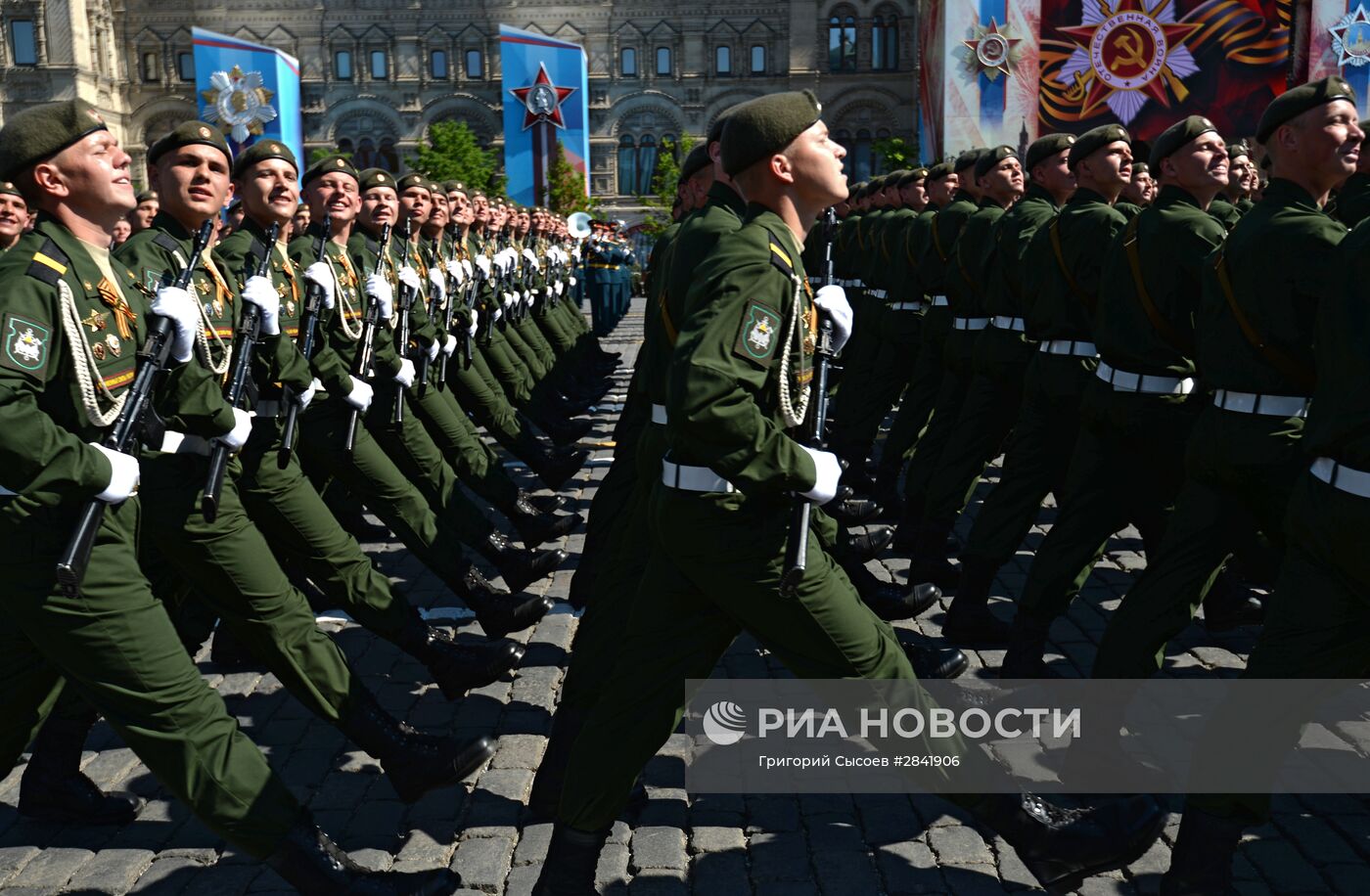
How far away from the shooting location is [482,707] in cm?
480

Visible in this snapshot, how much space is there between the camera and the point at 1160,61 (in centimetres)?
3784

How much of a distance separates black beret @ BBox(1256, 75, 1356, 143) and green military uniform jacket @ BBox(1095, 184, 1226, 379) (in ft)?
1.47

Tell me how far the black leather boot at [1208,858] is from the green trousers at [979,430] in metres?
2.97

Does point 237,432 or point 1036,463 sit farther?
point 1036,463

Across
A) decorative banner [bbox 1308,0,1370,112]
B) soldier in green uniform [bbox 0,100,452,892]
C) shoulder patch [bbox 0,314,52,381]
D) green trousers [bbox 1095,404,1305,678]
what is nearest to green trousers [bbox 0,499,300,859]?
soldier in green uniform [bbox 0,100,452,892]

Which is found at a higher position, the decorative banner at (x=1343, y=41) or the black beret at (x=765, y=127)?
the decorative banner at (x=1343, y=41)

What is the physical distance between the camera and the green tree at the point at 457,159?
42625mm

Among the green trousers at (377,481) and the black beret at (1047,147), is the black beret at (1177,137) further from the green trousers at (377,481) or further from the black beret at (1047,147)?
the green trousers at (377,481)

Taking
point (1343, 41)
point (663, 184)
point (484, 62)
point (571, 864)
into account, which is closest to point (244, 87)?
point (484, 62)

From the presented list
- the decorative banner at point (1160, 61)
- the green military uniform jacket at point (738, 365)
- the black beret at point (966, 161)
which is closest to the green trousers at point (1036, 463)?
the green military uniform jacket at point (738, 365)

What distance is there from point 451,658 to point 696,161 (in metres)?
2.88

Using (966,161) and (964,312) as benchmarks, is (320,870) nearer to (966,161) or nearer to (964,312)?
(964,312)

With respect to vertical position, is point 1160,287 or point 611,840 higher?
point 1160,287

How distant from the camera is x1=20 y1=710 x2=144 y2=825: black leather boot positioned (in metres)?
3.90
